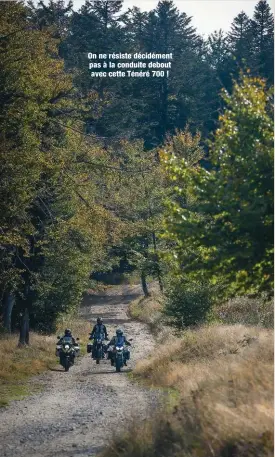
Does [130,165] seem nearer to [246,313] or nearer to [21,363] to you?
[246,313]

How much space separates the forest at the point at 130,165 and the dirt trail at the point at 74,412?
153 inches

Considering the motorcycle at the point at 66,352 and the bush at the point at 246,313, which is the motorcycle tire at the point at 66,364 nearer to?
the motorcycle at the point at 66,352

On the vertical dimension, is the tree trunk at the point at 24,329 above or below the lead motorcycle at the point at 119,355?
above

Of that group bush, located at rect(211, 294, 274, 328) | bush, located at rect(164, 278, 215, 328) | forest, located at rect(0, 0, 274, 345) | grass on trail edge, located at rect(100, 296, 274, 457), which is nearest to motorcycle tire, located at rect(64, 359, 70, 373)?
forest, located at rect(0, 0, 274, 345)

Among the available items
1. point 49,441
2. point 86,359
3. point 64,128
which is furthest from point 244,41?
point 49,441

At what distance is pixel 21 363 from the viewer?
2636 centimetres

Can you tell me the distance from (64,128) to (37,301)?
10.1 m

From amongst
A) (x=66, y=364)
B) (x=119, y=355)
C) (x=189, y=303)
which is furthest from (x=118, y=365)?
(x=189, y=303)

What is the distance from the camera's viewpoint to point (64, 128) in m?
31.1

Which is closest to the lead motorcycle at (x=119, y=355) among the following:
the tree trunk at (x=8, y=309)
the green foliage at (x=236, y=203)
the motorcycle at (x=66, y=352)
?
the motorcycle at (x=66, y=352)

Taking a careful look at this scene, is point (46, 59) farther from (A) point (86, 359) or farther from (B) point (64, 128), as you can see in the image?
(A) point (86, 359)

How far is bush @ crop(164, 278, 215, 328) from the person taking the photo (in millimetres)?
30253

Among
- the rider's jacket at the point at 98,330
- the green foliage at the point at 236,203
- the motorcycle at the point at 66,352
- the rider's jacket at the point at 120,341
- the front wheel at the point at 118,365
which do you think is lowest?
the front wheel at the point at 118,365

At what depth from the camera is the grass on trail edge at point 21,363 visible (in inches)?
850
